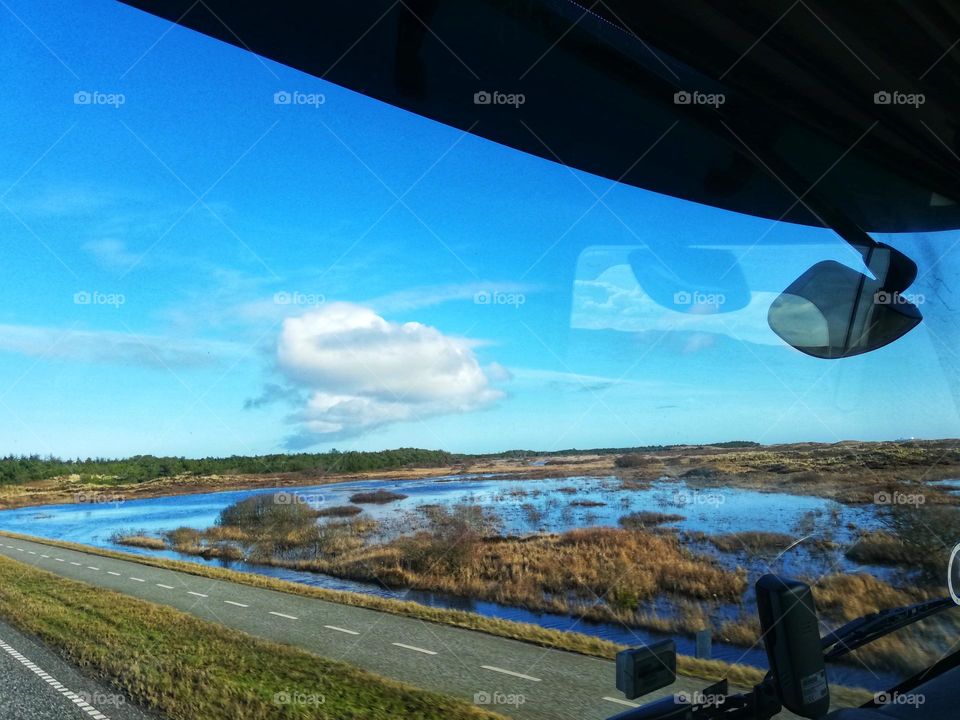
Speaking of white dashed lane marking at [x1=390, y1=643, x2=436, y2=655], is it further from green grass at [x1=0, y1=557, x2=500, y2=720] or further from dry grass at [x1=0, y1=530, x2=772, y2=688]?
green grass at [x1=0, y1=557, x2=500, y2=720]

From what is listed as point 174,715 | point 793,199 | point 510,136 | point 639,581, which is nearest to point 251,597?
point 174,715

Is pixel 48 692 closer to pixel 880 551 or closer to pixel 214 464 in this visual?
pixel 214 464

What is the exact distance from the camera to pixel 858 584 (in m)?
1.81

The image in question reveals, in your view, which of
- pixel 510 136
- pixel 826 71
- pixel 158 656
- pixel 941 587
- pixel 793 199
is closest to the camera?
pixel 941 587

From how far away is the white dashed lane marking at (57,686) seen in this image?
80.6 inches

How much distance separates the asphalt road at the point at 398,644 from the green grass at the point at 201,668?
116mm

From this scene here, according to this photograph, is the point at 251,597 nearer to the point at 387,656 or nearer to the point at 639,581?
the point at 387,656

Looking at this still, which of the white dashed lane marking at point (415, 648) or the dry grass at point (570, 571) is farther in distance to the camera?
the white dashed lane marking at point (415, 648)

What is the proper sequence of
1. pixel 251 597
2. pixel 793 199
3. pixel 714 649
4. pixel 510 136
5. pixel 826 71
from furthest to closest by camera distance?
1. pixel 251 597
2. pixel 510 136
3. pixel 826 71
4. pixel 793 199
5. pixel 714 649

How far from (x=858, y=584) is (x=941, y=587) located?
19 cm

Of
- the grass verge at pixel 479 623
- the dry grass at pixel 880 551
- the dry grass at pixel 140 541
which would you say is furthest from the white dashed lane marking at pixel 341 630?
the dry grass at pixel 880 551

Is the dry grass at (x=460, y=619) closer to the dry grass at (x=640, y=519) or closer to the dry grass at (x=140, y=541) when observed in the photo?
the dry grass at (x=140, y=541)

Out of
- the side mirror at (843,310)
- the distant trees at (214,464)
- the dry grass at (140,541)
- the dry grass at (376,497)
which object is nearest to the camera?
the side mirror at (843,310)

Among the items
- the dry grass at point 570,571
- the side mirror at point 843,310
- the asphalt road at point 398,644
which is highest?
the side mirror at point 843,310
